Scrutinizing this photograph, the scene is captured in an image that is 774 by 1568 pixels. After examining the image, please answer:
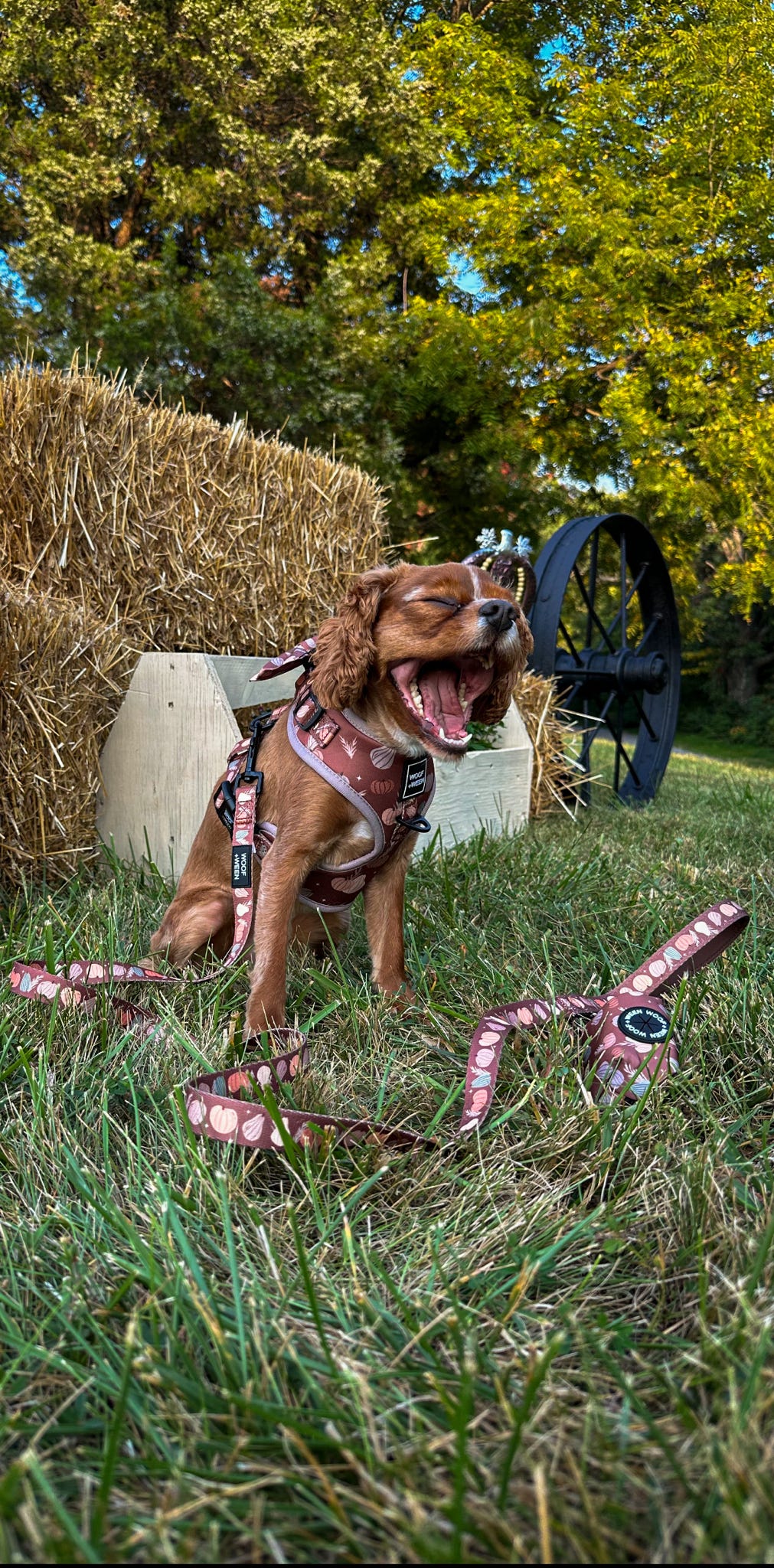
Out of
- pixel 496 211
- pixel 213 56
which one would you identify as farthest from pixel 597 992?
pixel 213 56

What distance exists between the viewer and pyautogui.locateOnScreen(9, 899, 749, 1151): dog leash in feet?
5.21

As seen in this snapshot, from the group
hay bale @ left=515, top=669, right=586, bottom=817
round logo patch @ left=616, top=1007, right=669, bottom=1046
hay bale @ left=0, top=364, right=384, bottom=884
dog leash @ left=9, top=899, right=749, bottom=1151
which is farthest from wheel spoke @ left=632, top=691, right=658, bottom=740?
round logo patch @ left=616, top=1007, right=669, bottom=1046

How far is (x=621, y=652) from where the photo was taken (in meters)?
6.15

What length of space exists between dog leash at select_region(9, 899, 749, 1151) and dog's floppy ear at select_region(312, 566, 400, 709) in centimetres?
72

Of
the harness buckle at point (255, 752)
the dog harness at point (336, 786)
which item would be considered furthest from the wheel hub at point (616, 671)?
the dog harness at point (336, 786)

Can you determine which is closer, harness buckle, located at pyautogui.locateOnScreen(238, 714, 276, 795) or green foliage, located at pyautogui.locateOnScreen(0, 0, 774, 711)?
harness buckle, located at pyautogui.locateOnScreen(238, 714, 276, 795)

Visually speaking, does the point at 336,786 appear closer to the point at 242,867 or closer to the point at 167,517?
the point at 242,867

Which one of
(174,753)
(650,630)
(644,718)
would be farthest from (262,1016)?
(650,630)

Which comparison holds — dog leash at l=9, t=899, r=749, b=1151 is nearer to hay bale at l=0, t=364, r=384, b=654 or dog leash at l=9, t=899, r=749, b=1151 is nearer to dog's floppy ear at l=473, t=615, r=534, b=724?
dog's floppy ear at l=473, t=615, r=534, b=724

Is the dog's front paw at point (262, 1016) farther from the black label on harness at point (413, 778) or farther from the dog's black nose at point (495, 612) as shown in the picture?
the dog's black nose at point (495, 612)

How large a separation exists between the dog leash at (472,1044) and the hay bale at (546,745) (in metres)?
3.32

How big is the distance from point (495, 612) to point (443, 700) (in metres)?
0.25

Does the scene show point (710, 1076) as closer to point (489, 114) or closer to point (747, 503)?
point (747, 503)

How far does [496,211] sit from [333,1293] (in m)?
15.3
